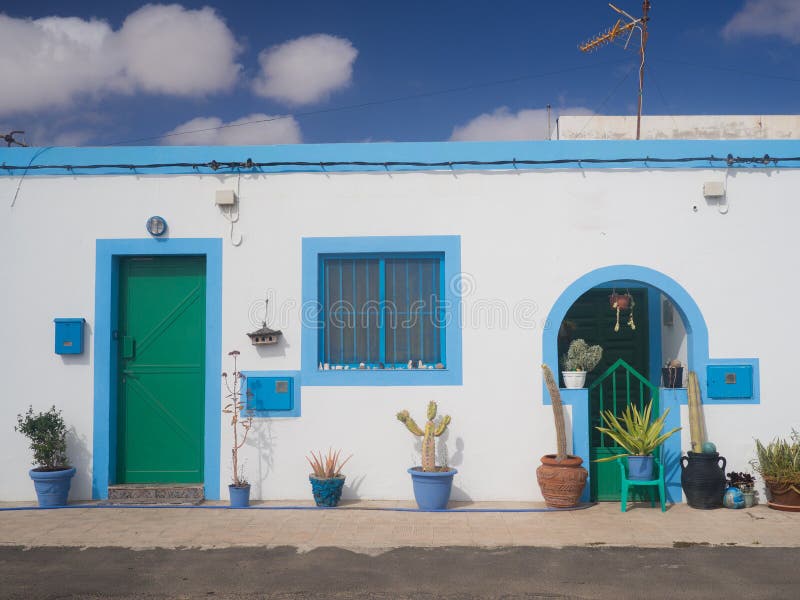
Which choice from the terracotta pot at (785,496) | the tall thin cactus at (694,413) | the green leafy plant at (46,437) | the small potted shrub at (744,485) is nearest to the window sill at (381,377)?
the tall thin cactus at (694,413)

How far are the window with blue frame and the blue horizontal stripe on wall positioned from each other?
0.98 meters

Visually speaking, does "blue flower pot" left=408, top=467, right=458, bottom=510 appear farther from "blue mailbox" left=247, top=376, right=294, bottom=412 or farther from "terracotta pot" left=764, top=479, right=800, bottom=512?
"terracotta pot" left=764, top=479, right=800, bottom=512

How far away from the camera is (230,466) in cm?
784

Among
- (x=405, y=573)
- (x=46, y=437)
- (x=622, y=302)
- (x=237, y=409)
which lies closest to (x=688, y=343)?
(x=622, y=302)

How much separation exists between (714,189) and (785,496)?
307cm

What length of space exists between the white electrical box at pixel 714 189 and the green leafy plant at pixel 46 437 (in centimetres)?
695

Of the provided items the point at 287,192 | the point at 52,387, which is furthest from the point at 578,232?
the point at 52,387

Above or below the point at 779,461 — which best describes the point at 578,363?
above

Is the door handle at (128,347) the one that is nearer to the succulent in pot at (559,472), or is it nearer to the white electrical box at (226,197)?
the white electrical box at (226,197)

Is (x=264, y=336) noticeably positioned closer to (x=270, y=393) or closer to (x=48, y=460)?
(x=270, y=393)

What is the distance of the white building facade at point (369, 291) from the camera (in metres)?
7.78

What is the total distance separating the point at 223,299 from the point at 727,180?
5.34 metres

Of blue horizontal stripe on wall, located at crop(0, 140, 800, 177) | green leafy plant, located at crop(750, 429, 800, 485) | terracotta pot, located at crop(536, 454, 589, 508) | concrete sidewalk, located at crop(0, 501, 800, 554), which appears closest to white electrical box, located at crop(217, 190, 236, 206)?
blue horizontal stripe on wall, located at crop(0, 140, 800, 177)

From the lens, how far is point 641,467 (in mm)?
7355
